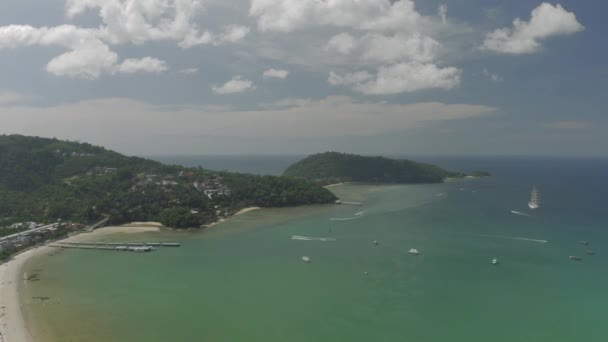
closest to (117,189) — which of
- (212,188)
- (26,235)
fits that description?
(212,188)

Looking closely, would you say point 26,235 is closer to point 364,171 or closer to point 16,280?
point 16,280

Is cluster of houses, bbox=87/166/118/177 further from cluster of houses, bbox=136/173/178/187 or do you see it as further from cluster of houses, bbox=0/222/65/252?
cluster of houses, bbox=0/222/65/252

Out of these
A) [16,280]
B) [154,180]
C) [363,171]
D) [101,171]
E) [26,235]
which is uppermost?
[101,171]

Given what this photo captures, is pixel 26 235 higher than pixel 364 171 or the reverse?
the reverse

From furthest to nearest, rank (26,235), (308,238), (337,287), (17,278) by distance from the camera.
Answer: (308,238)
(26,235)
(17,278)
(337,287)

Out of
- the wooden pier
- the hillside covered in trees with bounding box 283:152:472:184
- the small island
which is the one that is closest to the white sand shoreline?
the wooden pier

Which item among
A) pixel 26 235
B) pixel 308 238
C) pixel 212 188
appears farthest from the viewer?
pixel 212 188

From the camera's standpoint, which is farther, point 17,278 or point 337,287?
point 17,278

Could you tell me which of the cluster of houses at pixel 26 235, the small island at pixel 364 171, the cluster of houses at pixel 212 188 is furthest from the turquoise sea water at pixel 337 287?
the small island at pixel 364 171

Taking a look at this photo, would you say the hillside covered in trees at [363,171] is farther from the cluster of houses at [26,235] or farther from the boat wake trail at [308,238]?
the cluster of houses at [26,235]
